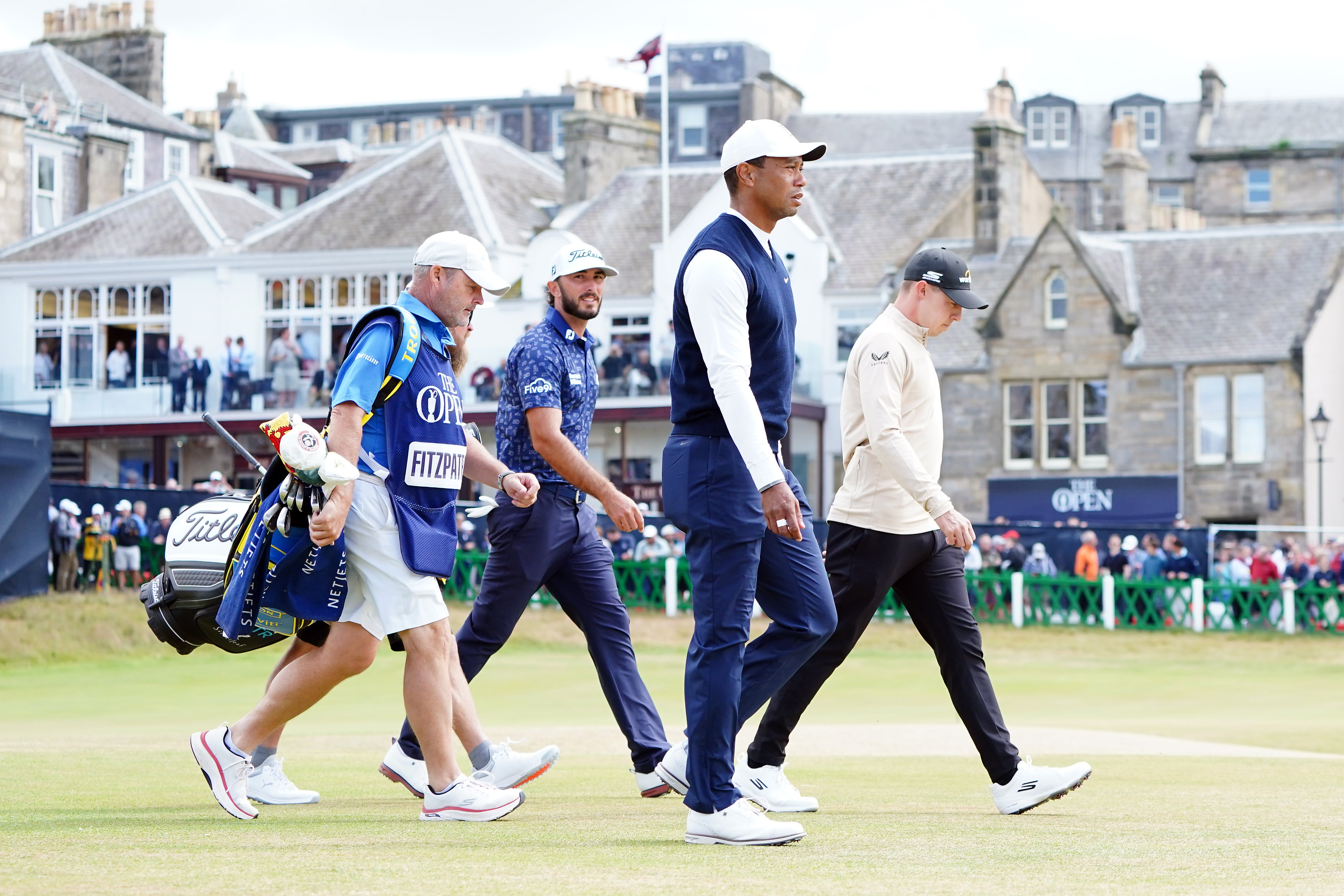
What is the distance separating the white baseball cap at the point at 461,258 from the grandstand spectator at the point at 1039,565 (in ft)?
76.8

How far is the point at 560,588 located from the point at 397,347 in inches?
73.7

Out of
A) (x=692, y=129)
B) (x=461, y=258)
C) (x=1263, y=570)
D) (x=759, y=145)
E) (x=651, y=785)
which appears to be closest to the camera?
(x=759, y=145)

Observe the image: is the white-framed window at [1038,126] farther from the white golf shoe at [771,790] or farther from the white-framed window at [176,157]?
the white golf shoe at [771,790]

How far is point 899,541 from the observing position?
24.0ft

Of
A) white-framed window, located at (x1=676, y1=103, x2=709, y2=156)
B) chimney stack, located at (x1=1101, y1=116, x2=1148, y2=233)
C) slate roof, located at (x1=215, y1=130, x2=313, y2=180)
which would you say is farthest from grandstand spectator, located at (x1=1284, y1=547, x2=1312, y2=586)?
white-framed window, located at (x1=676, y1=103, x2=709, y2=156)

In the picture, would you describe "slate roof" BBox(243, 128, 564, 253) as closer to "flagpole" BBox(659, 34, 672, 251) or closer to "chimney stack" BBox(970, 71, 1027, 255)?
"flagpole" BBox(659, 34, 672, 251)

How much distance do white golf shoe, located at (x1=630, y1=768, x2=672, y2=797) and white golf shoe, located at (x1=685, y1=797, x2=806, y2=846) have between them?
5.51 feet

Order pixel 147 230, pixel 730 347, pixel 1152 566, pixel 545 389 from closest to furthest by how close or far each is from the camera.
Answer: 1. pixel 730 347
2. pixel 545 389
3. pixel 1152 566
4. pixel 147 230

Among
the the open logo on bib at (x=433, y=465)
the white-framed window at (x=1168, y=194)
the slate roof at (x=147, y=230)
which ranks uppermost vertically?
the white-framed window at (x=1168, y=194)

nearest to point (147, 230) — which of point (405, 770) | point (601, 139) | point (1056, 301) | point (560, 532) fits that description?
point (601, 139)

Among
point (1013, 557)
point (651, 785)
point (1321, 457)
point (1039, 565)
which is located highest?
point (1321, 457)

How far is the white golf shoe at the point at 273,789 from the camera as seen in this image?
721 centimetres

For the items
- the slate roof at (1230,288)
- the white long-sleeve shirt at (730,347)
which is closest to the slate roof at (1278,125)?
the slate roof at (1230,288)

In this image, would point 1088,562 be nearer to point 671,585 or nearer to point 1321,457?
point 671,585
